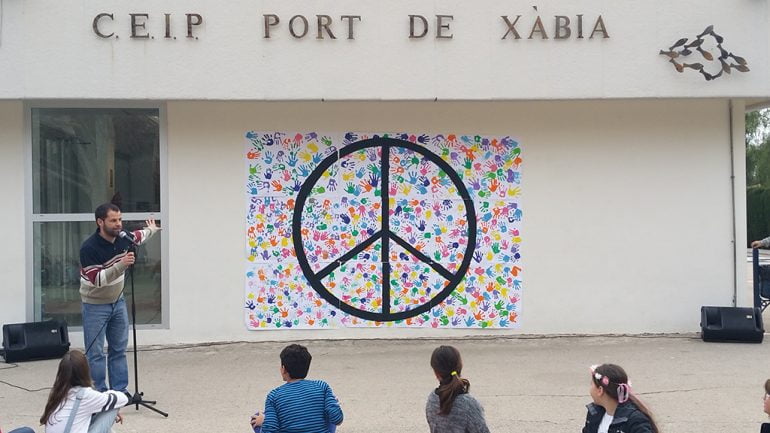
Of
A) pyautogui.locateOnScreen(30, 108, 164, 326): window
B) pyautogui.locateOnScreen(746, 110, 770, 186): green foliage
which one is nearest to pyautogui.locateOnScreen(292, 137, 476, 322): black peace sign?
pyautogui.locateOnScreen(30, 108, 164, 326): window

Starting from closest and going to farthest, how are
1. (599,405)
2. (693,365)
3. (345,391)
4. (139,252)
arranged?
(599,405)
(345,391)
(693,365)
(139,252)

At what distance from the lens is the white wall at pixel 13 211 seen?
966 centimetres

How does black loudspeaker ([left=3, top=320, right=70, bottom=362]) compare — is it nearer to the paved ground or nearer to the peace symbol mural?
the paved ground

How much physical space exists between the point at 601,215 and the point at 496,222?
1.38 m

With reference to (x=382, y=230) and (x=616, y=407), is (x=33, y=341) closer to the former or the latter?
(x=382, y=230)

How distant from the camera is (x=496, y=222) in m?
10.2

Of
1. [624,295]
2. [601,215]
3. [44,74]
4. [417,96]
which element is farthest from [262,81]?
[624,295]

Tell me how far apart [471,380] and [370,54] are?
3.96 metres

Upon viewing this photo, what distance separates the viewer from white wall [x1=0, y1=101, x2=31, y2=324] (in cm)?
966

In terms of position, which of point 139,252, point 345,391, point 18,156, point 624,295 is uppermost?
point 18,156

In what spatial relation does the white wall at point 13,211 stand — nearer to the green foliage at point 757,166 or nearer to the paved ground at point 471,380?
the paved ground at point 471,380

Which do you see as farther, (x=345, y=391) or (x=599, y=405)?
(x=345, y=391)

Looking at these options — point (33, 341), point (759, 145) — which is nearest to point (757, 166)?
point (759, 145)

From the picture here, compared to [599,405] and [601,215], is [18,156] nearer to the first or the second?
[601,215]
